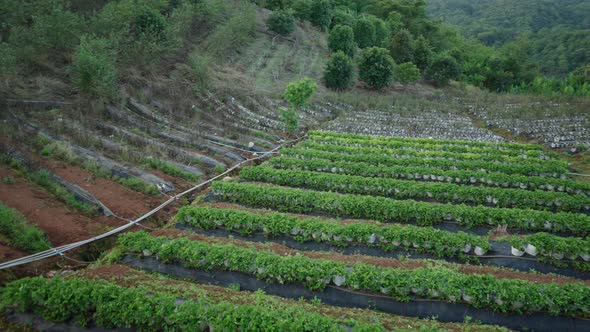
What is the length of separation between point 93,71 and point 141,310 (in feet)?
55.4

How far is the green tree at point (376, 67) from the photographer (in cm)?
3700

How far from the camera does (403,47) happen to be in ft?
152

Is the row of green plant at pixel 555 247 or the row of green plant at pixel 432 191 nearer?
the row of green plant at pixel 555 247

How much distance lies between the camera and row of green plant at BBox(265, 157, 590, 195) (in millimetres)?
14312

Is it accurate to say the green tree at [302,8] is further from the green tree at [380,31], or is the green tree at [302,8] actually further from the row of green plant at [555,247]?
the row of green plant at [555,247]

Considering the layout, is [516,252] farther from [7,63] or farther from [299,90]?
[7,63]

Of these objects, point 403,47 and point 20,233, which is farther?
point 403,47

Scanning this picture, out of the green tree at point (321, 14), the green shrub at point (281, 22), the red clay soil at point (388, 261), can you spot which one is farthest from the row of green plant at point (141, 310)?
the green tree at point (321, 14)

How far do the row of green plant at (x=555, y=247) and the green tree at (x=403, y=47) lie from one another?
41.0 m

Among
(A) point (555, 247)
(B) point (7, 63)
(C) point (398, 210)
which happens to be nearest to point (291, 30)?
(B) point (7, 63)

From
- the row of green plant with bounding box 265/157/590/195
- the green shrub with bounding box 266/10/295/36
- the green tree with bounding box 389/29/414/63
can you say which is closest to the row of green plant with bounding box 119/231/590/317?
the row of green plant with bounding box 265/157/590/195

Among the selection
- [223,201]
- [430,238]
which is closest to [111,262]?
[223,201]

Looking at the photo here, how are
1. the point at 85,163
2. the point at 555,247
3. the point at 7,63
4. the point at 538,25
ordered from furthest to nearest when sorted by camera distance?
1. the point at 538,25
2. the point at 7,63
3. the point at 85,163
4. the point at 555,247

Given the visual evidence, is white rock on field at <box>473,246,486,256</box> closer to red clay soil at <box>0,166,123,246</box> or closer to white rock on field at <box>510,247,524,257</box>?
white rock on field at <box>510,247,524,257</box>
